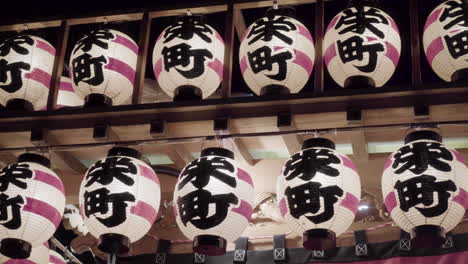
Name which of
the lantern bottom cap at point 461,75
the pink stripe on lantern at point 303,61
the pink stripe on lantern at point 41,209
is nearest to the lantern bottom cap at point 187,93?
the pink stripe on lantern at point 303,61

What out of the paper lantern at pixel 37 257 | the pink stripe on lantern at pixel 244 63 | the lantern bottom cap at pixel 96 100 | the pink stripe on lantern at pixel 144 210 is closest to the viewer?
the pink stripe on lantern at pixel 144 210

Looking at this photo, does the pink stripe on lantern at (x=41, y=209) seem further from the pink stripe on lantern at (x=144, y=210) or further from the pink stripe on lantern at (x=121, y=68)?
the pink stripe on lantern at (x=121, y=68)

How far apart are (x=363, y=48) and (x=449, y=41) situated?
56 cm

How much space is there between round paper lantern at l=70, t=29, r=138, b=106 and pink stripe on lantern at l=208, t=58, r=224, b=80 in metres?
0.70

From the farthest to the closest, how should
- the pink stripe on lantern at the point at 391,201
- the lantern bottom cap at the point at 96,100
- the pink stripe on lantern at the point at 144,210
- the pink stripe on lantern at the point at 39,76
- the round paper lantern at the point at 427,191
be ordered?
the pink stripe on lantern at the point at 39,76 → the lantern bottom cap at the point at 96,100 → the pink stripe on lantern at the point at 144,210 → the pink stripe on lantern at the point at 391,201 → the round paper lantern at the point at 427,191

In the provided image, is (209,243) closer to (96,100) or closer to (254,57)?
(254,57)

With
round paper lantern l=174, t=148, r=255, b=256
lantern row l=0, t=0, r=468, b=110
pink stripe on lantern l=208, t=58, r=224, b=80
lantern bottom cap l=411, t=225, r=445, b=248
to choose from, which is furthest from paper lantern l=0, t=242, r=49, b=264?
lantern bottom cap l=411, t=225, r=445, b=248

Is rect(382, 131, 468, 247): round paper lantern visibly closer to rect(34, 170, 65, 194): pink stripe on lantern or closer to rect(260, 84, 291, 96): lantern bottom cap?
rect(260, 84, 291, 96): lantern bottom cap

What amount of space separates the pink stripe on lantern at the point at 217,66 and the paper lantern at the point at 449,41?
4.84 ft

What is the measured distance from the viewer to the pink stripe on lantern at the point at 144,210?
436cm

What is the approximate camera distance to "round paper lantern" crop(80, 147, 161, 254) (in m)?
4.34

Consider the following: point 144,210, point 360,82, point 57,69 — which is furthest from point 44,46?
point 360,82

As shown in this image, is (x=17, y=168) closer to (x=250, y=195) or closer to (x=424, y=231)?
(x=250, y=195)

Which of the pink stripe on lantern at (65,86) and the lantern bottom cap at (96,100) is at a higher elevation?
the pink stripe on lantern at (65,86)
